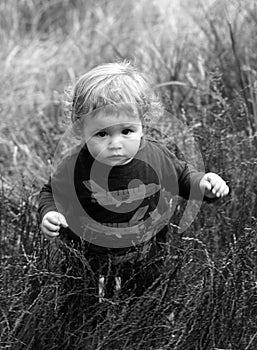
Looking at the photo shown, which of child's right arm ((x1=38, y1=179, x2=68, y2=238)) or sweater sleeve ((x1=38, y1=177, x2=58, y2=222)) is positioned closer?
child's right arm ((x1=38, y1=179, x2=68, y2=238))

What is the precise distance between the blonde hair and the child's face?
0.04 meters

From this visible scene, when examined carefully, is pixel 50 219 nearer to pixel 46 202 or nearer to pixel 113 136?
pixel 46 202

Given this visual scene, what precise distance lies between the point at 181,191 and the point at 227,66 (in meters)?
1.37

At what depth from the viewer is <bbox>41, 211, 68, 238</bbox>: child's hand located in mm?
1918

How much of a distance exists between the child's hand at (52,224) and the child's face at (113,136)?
21 centimetres

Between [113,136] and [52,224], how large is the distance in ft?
0.97

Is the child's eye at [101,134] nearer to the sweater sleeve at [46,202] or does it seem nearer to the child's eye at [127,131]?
the child's eye at [127,131]

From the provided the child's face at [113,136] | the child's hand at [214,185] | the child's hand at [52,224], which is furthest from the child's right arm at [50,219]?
the child's hand at [214,185]

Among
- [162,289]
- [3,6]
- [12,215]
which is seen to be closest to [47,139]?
[12,215]

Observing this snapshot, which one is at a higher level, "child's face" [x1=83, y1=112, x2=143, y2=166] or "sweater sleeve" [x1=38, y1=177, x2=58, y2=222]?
"child's face" [x1=83, y1=112, x2=143, y2=166]

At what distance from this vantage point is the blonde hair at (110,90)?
195 centimetres

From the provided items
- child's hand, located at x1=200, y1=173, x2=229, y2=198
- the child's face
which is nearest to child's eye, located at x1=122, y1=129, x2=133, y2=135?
the child's face

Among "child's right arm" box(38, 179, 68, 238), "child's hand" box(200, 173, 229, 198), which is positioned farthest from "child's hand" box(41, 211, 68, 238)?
"child's hand" box(200, 173, 229, 198)

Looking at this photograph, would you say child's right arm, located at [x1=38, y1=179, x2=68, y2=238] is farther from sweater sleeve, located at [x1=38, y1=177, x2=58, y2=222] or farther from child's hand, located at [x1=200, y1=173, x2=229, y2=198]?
child's hand, located at [x1=200, y1=173, x2=229, y2=198]
